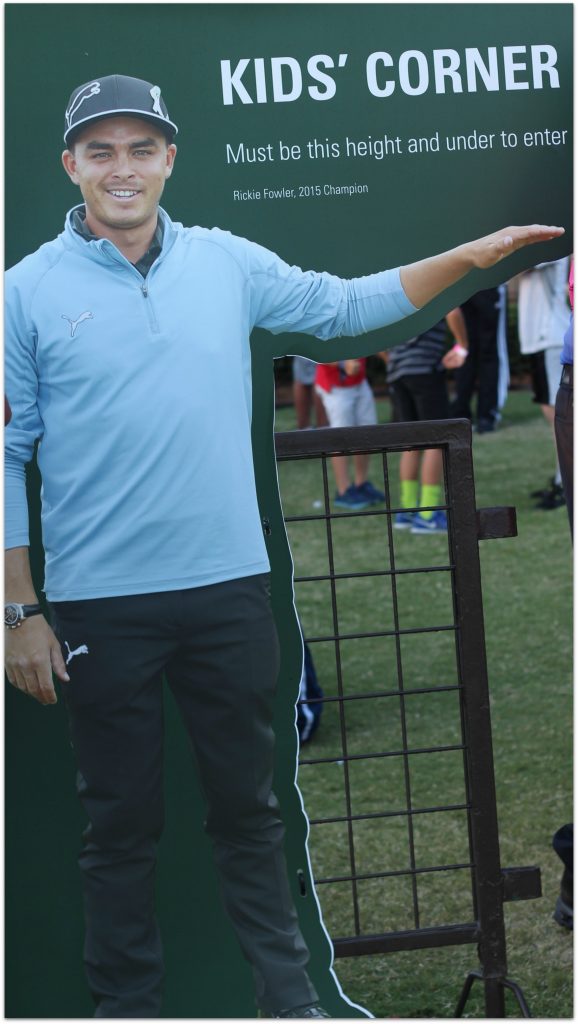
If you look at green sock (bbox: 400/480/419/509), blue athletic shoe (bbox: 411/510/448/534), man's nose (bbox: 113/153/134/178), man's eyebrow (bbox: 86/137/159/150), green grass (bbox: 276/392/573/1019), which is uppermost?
man's eyebrow (bbox: 86/137/159/150)

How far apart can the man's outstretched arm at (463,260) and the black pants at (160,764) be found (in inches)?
28.0

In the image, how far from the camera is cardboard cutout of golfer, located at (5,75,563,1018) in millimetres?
2592

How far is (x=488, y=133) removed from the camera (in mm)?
2721

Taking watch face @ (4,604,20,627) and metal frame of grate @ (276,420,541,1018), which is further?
metal frame of grate @ (276,420,541,1018)

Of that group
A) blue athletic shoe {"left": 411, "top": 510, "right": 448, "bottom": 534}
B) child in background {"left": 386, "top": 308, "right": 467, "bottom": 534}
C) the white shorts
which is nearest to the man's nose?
child in background {"left": 386, "top": 308, "right": 467, "bottom": 534}

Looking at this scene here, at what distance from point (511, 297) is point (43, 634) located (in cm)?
1152

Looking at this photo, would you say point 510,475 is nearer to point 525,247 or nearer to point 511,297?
point 511,297

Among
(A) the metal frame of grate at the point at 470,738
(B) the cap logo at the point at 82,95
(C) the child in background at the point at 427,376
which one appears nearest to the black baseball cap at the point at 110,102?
(B) the cap logo at the point at 82,95

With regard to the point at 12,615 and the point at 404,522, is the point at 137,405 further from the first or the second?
the point at 404,522

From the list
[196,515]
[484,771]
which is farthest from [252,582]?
[484,771]

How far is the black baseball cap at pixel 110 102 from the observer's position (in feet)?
8.47

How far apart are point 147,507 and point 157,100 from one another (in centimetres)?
82

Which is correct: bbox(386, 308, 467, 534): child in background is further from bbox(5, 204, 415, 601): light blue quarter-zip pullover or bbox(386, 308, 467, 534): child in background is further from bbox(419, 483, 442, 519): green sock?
bbox(5, 204, 415, 601): light blue quarter-zip pullover

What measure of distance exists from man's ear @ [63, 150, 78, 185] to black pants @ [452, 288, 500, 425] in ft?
23.2
